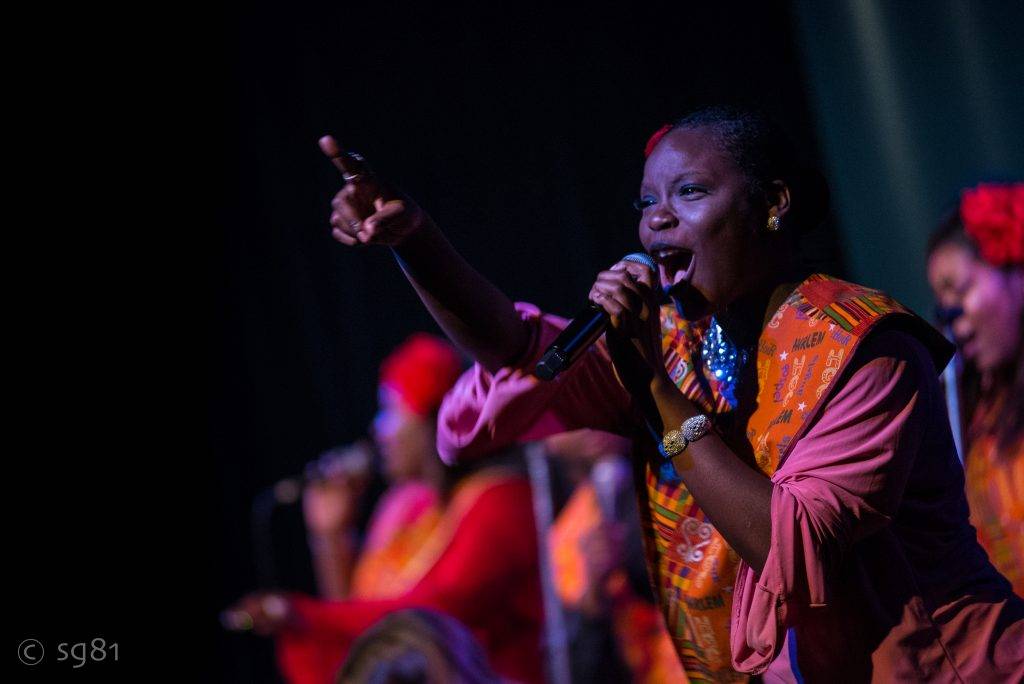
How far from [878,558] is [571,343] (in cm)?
50

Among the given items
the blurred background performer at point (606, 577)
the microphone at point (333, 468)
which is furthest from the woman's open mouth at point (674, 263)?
the microphone at point (333, 468)

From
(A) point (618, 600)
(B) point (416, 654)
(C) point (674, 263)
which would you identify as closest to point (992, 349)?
(C) point (674, 263)

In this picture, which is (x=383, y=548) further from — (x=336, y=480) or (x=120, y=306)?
(x=120, y=306)

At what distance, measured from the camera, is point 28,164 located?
4.00m

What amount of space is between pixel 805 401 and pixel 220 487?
134 inches

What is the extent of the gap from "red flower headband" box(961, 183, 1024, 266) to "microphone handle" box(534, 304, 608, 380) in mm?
1374

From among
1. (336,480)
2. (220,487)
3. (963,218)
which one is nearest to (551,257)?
(963,218)

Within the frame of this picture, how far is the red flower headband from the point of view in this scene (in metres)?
2.35

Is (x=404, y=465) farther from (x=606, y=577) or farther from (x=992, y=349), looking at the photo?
(x=992, y=349)

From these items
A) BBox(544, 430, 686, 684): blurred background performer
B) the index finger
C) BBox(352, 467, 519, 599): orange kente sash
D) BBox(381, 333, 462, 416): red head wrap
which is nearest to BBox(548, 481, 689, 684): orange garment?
BBox(544, 430, 686, 684): blurred background performer

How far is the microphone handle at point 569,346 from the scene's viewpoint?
4.45ft

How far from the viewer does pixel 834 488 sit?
133cm

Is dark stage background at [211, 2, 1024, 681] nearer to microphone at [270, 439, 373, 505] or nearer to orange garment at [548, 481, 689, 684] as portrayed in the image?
microphone at [270, 439, 373, 505]

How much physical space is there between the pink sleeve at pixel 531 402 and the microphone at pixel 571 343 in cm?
21
